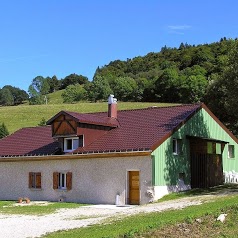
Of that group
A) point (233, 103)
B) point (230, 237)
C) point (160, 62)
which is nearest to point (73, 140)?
point (233, 103)

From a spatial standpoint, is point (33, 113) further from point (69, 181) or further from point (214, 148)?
point (214, 148)

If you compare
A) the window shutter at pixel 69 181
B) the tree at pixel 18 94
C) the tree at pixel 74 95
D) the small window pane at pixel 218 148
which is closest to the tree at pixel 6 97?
the tree at pixel 18 94

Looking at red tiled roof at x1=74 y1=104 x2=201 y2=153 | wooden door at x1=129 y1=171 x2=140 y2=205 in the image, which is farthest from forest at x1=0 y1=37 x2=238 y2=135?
wooden door at x1=129 y1=171 x2=140 y2=205

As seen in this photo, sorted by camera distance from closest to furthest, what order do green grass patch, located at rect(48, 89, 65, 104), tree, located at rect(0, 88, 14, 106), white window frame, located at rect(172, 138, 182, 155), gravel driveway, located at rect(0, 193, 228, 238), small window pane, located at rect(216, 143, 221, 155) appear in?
gravel driveway, located at rect(0, 193, 228, 238), white window frame, located at rect(172, 138, 182, 155), small window pane, located at rect(216, 143, 221, 155), green grass patch, located at rect(48, 89, 65, 104), tree, located at rect(0, 88, 14, 106)

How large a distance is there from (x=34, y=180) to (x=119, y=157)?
755 cm

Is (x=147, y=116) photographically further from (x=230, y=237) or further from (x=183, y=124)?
(x=230, y=237)

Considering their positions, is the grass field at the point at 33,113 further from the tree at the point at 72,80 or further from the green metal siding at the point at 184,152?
the tree at the point at 72,80

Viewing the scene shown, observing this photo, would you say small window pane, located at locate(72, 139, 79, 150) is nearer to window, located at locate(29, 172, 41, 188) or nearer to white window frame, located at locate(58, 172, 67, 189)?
white window frame, located at locate(58, 172, 67, 189)

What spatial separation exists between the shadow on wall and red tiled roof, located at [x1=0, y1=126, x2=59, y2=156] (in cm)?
800

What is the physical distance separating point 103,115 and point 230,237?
891 inches

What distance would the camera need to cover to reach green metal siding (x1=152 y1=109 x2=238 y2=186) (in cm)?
2656

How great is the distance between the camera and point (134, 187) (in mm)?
26703

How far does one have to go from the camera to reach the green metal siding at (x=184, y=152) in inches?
1046

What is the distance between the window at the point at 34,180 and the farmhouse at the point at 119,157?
0.04 metres
